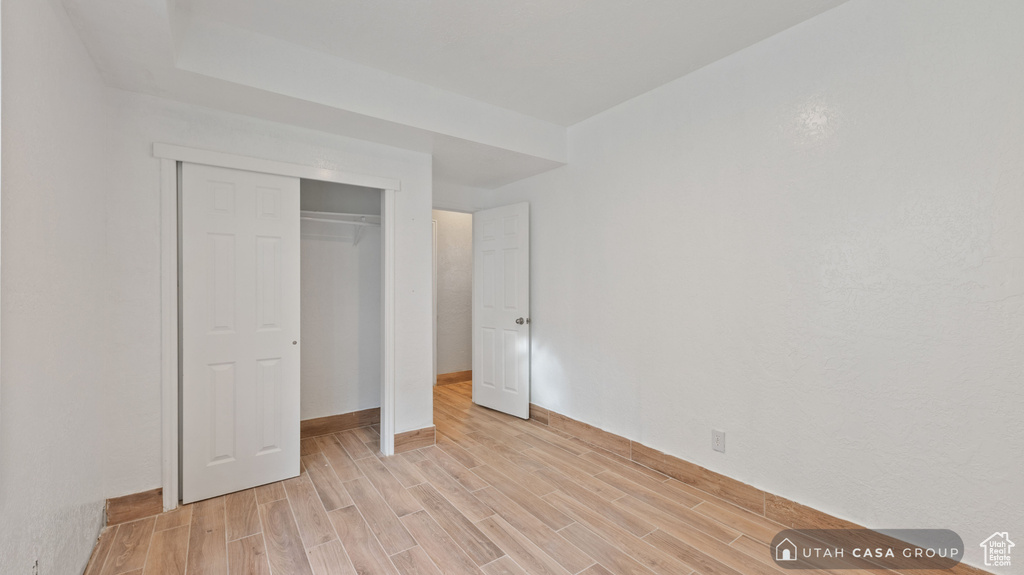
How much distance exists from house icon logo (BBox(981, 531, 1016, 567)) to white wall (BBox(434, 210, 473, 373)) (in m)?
4.70

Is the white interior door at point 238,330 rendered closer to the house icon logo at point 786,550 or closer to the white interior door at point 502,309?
the white interior door at point 502,309

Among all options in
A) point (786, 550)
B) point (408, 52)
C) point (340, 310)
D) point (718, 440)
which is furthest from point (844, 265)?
point (340, 310)

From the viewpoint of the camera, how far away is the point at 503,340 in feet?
13.4

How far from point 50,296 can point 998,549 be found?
12.2 ft

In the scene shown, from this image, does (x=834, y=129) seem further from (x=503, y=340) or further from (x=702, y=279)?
(x=503, y=340)

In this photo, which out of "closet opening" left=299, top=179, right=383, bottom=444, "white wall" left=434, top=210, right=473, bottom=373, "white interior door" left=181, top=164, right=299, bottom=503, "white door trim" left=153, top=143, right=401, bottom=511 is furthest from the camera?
"white wall" left=434, top=210, right=473, bottom=373

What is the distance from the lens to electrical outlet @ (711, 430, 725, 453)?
2486mm

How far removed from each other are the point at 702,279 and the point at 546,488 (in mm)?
1627

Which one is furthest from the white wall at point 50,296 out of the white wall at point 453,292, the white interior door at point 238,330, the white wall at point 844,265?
the white wall at point 453,292

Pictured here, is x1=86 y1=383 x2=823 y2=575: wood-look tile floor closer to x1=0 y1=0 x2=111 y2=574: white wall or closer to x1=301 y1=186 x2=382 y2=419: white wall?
x1=0 y1=0 x2=111 y2=574: white wall

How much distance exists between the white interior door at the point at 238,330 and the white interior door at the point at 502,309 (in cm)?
189

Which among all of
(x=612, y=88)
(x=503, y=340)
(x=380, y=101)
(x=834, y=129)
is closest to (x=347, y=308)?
(x=503, y=340)

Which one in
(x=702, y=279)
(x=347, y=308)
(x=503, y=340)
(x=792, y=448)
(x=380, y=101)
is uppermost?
(x=380, y=101)

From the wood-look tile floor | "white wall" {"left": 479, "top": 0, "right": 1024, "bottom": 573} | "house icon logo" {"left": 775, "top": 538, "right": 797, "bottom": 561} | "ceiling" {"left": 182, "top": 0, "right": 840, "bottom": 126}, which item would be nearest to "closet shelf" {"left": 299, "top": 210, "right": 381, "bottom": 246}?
"ceiling" {"left": 182, "top": 0, "right": 840, "bottom": 126}
